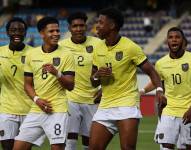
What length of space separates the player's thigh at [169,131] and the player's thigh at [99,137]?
1454mm

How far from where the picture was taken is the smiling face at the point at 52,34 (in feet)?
33.7

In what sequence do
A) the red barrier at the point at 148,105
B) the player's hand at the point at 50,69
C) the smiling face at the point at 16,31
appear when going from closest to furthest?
1. the player's hand at the point at 50,69
2. the smiling face at the point at 16,31
3. the red barrier at the point at 148,105

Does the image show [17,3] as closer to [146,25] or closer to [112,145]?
[146,25]

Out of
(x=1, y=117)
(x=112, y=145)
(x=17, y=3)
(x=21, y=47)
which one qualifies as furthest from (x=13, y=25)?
(x=17, y=3)

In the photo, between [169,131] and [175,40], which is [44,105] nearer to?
[169,131]

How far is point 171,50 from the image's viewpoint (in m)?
11.8

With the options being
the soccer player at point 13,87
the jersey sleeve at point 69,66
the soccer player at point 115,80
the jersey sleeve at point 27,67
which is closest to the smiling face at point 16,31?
the soccer player at point 13,87

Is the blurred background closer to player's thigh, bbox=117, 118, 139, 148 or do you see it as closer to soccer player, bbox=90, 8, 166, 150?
soccer player, bbox=90, 8, 166, 150

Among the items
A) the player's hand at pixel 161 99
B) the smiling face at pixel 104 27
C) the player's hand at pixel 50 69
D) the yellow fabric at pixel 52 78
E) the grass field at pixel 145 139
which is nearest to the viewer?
the player's hand at pixel 50 69

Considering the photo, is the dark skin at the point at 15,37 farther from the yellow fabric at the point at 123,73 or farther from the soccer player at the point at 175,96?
the soccer player at the point at 175,96

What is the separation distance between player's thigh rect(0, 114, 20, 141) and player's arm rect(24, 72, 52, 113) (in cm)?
114

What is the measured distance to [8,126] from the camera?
1143cm

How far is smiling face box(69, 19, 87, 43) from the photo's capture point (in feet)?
40.6

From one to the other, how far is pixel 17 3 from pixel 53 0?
2040 mm
